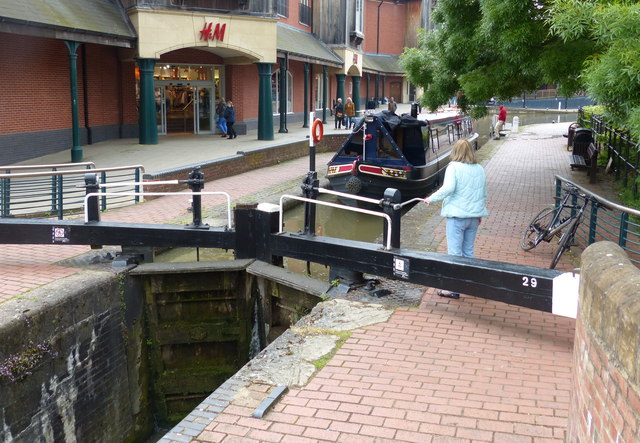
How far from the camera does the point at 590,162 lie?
55.5ft

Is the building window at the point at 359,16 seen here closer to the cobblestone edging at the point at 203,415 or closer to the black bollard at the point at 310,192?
the black bollard at the point at 310,192

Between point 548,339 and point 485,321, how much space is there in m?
0.64

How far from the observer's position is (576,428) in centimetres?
365

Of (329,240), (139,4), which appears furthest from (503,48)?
(139,4)

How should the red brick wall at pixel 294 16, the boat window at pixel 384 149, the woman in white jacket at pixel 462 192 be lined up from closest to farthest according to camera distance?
the woman in white jacket at pixel 462 192 → the boat window at pixel 384 149 → the red brick wall at pixel 294 16

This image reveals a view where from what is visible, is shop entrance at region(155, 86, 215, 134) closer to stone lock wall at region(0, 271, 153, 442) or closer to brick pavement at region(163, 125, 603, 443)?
stone lock wall at region(0, 271, 153, 442)

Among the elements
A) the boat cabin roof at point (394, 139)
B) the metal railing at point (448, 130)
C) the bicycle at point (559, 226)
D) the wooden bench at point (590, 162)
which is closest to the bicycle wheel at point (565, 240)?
the bicycle at point (559, 226)

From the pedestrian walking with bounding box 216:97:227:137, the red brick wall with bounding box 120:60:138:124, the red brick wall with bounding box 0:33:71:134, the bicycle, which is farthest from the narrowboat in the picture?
the red brick wall with bounding box 120:60:138:124

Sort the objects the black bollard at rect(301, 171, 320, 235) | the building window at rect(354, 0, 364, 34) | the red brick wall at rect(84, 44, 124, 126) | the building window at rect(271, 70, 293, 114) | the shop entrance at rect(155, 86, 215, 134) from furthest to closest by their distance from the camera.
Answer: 1. the building window at rect(354, 0, 364, 34)
2. the building window at rect(271, 70, 293, 114)
3. the shop entrance at rect(155, 86, 215, 134)
4. the red brick wall at rect(84, 44, 124, 126)
5. the black bollard at rect(301, 171, 320, 235)

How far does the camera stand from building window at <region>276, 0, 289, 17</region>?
30.7 m

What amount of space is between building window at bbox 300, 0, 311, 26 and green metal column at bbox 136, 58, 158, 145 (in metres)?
14.3

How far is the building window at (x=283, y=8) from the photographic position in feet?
101

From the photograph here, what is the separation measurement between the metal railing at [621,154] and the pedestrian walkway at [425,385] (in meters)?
7.35

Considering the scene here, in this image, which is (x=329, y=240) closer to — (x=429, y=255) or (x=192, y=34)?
(x=429, y=255)
